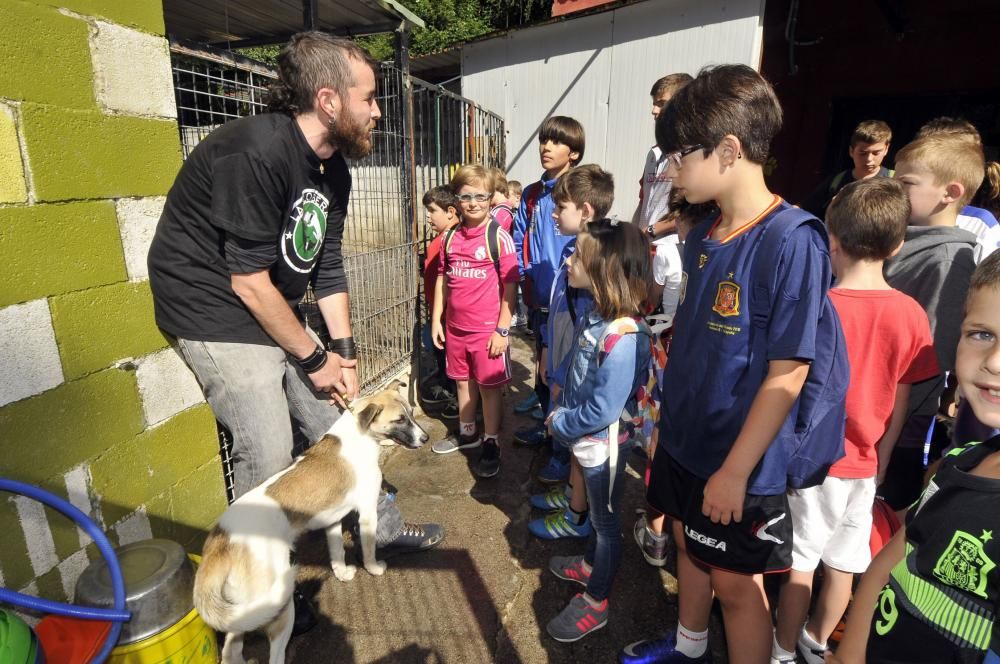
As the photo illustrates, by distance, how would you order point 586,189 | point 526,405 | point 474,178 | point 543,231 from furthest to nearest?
point 526,405, point 543,231, point 474,178, point 586,189

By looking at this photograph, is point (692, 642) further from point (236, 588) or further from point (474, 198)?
point (474, 198)

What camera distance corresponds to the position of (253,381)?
214 centimetres

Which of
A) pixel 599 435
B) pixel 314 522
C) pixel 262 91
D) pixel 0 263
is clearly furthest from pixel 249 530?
pixel 262 91

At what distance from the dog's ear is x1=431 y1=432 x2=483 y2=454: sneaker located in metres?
1.31

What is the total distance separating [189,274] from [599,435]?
1.81m

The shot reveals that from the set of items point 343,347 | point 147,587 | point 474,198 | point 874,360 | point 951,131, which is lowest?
point 147,587

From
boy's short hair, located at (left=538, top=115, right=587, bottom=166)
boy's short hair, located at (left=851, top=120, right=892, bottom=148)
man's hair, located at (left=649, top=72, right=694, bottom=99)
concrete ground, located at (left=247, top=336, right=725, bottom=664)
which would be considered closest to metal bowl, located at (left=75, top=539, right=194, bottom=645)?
concrete ground, located at (left=247, top=336, right=725, bottom=664)

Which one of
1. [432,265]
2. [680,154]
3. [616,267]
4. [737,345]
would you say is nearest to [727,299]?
[737,345]

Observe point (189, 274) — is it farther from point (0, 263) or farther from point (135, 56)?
point (135, 56)

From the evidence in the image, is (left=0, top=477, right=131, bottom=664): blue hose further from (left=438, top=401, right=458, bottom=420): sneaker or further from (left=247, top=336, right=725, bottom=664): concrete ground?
(left=438, top=401, right=458, bottom=420): sneaker

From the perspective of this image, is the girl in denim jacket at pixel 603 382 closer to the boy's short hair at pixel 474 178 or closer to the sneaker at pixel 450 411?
the boy's short hair at pixel 474 178

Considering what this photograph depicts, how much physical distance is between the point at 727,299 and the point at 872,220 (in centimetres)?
91

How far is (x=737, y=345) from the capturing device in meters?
1.57

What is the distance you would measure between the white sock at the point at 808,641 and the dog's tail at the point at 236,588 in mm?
2164
